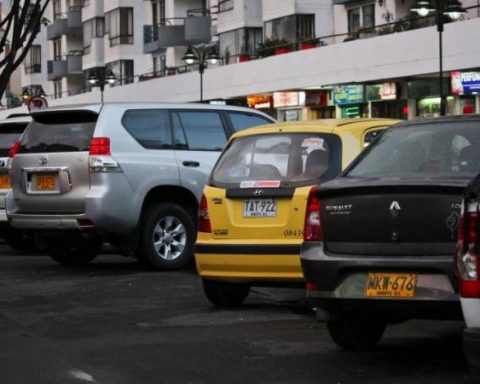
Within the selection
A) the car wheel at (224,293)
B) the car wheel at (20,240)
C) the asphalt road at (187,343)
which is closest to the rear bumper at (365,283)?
the asphalt road at (187,343)

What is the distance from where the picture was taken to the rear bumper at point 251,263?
33.4ft

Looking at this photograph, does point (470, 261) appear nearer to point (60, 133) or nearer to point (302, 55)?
point (60, 133)

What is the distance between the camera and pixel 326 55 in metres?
37.7

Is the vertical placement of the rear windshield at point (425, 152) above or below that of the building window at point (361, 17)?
below

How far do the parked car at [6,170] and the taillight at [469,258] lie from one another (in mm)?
11093

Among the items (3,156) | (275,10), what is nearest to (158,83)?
(275,10)

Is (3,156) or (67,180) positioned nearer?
(67,180)

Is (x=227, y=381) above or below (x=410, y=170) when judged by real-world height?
below

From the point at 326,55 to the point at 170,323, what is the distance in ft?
91.8

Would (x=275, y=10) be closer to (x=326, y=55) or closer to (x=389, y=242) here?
(x=326, y=55)

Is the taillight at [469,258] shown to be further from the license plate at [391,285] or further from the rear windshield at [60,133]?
→ the rear windshield at [60,133]

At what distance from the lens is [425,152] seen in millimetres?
8617

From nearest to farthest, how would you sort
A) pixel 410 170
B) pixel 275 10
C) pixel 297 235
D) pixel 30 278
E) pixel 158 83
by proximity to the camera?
1. pixel 410 170
2. pixel 297 235
3. pixel 30 278
4. pixel 275 10
5. pixel 158 83

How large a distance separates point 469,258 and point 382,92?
101 ft
